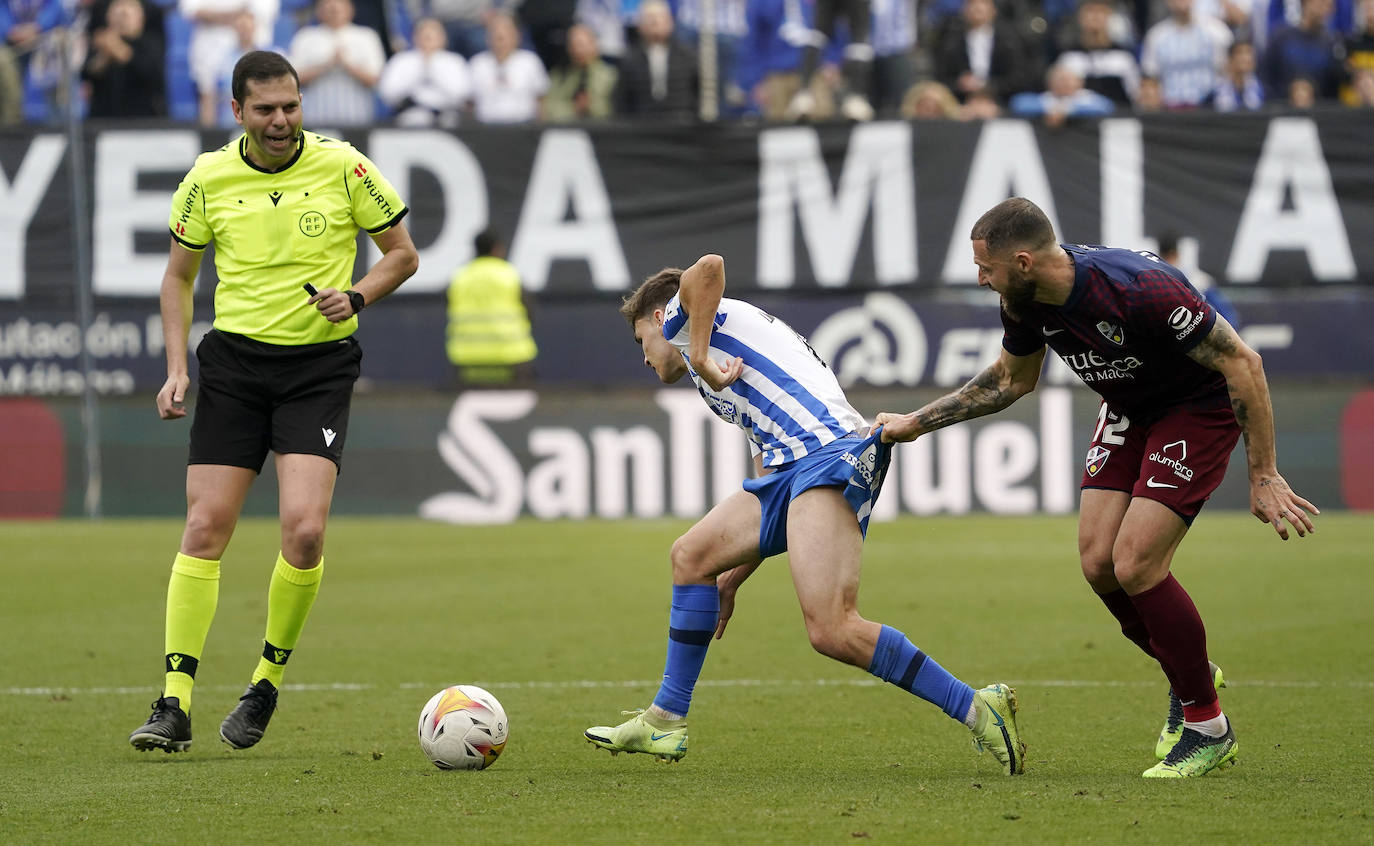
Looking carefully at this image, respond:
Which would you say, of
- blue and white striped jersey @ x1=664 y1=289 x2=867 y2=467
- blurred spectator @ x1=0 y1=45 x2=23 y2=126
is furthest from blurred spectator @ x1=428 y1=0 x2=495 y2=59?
blue and white striped jersey @ x1=664 y1=289 x2=867 y2=467

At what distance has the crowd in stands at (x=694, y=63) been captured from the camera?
18.0 meters

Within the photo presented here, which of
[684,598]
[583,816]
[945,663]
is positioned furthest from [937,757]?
Answer: [945,663]

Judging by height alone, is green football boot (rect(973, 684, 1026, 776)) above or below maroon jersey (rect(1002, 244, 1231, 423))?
below

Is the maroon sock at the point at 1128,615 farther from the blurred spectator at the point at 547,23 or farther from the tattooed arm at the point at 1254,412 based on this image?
the blurred spectator at the point at 547,23

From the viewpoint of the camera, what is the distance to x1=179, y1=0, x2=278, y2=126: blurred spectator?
18406mm

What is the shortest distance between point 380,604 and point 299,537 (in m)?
4.74

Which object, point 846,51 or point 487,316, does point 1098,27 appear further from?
point 487,316

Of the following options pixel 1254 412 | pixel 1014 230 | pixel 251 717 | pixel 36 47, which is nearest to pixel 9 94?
pixel 36 47

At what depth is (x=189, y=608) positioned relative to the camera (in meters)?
6.82

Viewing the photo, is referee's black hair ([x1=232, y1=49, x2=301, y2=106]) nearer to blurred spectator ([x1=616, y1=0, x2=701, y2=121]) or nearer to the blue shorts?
the blue shorts

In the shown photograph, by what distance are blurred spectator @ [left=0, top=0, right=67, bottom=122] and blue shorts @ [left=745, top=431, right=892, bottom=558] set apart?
499 inches

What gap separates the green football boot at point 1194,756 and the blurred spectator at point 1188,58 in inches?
516

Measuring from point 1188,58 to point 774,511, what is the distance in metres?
13.4

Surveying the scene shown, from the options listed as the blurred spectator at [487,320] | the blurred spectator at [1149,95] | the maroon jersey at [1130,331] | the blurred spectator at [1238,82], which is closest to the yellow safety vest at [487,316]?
the blurred spectator at [487,320]
